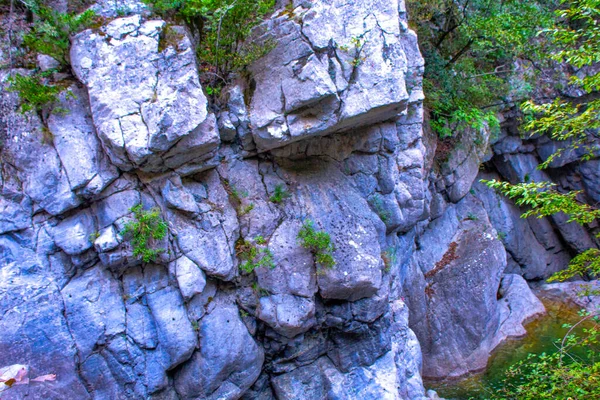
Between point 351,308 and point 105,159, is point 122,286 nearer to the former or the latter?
point 105,159

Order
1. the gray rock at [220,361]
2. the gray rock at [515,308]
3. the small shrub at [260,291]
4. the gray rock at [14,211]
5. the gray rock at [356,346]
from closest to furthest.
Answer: the gray rock at [14,211] → the gray rock at [220,361] → the small shrub at [260,291] → the gray rock at [356,346] → the gray rock at [515,308]

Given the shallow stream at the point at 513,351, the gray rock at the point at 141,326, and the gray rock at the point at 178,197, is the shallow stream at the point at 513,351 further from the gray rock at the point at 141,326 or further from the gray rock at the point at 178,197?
the gray rock at the point at 178,197

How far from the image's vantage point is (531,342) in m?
11.3

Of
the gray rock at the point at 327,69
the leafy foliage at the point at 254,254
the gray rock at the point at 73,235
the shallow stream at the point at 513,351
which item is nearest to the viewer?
the gray rock at the point at 73,235

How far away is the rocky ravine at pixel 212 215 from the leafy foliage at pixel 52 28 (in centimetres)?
18

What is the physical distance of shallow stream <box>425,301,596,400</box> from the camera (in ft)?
31.9

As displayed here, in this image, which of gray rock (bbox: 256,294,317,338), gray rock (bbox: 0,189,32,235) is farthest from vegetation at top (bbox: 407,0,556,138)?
gray rock (bbox: 0,189,32,235)

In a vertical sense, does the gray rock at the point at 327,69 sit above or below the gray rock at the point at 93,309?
above

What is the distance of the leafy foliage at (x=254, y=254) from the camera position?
675 cm

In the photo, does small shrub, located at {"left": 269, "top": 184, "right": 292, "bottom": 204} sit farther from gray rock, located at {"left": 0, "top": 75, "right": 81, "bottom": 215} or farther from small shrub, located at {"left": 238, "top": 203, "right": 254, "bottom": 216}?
gray rock, located at {"left": 0, "top": 75, "right": 81, "bottom": 215}

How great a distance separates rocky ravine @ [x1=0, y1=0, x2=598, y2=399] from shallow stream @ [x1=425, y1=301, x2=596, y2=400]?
2.01 m

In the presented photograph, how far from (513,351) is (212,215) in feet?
28.3

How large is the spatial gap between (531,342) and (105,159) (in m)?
10.8

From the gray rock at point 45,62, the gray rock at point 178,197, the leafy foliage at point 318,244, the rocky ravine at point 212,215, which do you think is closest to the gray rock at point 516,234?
the rocky ravine at point 212,215
